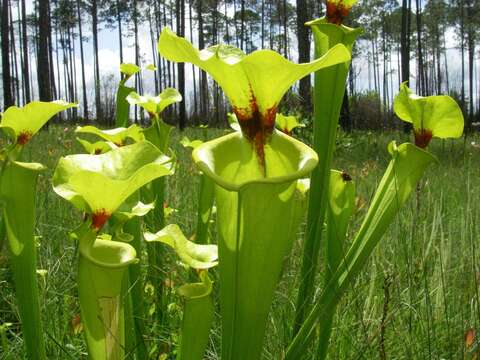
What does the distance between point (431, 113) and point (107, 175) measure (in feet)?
1.78

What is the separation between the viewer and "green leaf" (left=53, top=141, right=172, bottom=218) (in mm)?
548

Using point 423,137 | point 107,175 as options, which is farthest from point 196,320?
point 423,137

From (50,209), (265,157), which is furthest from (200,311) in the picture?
(50,209)

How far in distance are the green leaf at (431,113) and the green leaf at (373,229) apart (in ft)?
0.24

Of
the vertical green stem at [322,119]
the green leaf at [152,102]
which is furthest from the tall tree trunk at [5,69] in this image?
the vertical green stem at [322,119]

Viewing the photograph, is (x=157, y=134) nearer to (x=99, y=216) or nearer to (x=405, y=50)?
(x=99, y=216)

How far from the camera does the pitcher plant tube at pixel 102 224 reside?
1.88 feet

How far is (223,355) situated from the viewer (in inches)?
26.0

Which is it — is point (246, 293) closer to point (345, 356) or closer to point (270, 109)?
point (270, 109)

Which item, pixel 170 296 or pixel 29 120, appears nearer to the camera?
pixel 29 120

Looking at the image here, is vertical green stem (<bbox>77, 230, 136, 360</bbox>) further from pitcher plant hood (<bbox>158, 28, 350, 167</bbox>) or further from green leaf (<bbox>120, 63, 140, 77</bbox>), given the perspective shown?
green leaf (<bbox>120, 63, 140, 77</bbox>)

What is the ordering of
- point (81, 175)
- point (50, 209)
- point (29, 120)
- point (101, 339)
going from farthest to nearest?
point (50, 209)
point (29, 120)
point (101, 339)
point (81, 175)

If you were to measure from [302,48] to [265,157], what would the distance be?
18.9 feet

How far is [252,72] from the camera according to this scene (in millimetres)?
512
